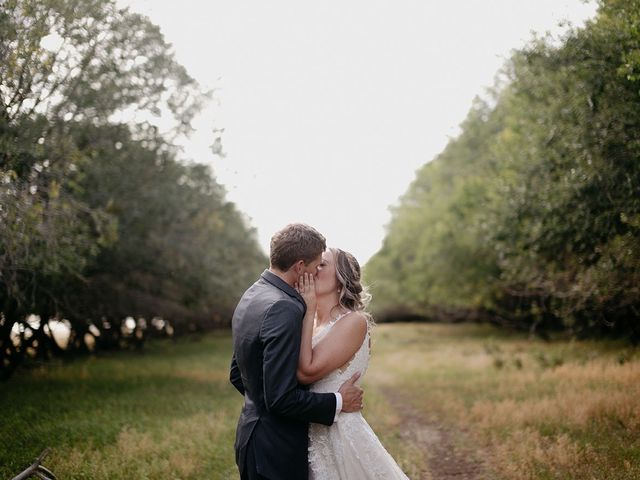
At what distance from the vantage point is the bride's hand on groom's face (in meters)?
4.15

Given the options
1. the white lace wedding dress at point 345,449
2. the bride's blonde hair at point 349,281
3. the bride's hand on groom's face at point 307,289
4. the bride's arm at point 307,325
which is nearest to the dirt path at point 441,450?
the white lace wedding dress at point 345,449

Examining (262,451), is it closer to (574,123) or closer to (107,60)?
(574,123)

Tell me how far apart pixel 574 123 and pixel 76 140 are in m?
10.3

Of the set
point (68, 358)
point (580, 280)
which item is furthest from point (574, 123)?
point (68, 358)

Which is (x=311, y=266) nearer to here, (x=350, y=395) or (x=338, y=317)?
(x=338, y=317)

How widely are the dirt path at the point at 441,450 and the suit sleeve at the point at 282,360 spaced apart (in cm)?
486

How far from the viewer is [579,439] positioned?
850 cm

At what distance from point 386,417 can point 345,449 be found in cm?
751

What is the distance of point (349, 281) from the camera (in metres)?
4.63

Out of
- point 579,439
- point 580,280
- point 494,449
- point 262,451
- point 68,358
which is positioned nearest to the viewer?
point 262,451

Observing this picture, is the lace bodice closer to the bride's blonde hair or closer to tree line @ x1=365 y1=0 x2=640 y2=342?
the bride's blonde hair

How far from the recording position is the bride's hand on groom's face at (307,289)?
415 cm

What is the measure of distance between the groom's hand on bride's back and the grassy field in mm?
3986

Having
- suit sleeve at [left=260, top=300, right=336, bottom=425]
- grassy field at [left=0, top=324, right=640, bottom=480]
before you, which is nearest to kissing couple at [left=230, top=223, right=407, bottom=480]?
suit sleeve at [left=260, top=300, right=336, bottom=425]
